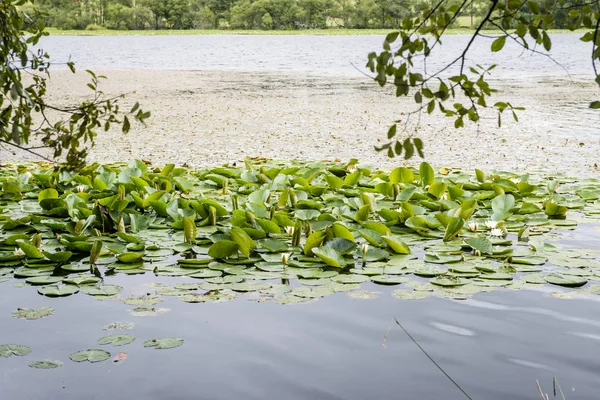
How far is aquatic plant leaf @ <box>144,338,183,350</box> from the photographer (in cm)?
219

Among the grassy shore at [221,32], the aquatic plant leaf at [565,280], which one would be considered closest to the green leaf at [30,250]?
the aquatic plant leaf at [565,280]

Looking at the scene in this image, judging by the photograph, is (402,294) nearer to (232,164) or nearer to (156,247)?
(156,247)

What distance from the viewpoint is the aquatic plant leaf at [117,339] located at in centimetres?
221

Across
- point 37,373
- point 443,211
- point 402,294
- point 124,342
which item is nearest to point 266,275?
point 402,294

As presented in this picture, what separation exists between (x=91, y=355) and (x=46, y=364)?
13 centimetres

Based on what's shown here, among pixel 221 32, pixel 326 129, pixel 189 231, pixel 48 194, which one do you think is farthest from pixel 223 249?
pixel 221 32

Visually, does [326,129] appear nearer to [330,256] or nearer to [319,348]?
[330,256]

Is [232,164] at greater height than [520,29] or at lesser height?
lesser

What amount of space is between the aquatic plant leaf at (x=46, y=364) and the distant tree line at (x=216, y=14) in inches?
1772

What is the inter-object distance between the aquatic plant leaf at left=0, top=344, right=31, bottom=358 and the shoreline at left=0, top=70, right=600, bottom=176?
3.40m

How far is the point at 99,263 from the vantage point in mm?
2986

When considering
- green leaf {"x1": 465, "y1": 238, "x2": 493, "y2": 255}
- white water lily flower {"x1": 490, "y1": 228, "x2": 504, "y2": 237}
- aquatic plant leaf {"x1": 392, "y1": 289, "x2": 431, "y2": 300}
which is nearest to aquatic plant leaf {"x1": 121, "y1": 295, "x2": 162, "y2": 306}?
aquatic plant leaf {"x1": 392, "y1": 289, "x2": 431, "y2": 300}

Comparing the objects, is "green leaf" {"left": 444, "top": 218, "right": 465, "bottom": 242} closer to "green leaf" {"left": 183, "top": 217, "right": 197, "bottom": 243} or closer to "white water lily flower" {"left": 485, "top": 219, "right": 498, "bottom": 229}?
"white water lily flower" {"left": 485, "top": 219, "right": 498, "bottom": 229}

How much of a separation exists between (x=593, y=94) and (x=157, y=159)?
734 cm
